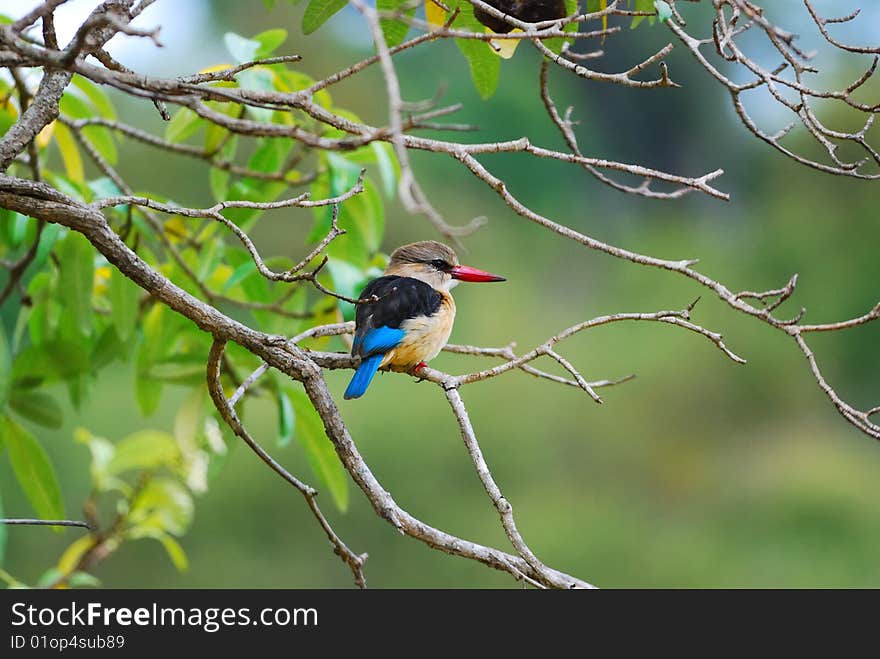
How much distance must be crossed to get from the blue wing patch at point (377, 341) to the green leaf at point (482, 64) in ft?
1.68

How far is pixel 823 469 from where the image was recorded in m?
10.6

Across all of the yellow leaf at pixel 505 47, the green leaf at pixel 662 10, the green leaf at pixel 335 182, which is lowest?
the green leaf at pixel 662 10

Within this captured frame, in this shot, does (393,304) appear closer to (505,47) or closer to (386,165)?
(386,165)

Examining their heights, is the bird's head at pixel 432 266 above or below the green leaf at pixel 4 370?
above

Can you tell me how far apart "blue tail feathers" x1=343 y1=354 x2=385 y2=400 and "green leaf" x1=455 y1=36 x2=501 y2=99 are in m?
0.55

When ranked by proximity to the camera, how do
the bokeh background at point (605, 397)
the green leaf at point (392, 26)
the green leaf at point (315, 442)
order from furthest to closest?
the bokeh background at point (605, 397), the green leaf at point (315, 442), the green leaf at point (392, 26)

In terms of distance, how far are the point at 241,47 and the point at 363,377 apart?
643 mm

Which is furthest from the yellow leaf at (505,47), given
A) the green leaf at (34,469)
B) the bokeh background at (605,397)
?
the bokeh background at (605,397)

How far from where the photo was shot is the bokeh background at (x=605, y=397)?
847 centimetres

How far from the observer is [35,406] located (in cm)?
210

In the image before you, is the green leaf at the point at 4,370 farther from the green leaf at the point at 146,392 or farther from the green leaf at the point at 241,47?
the green leaf at the point at 241,47

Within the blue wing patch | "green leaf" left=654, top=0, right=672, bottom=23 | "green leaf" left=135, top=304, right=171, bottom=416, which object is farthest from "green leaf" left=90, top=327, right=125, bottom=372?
"green leaf" left=654, top=0, right=672, bottom=23
